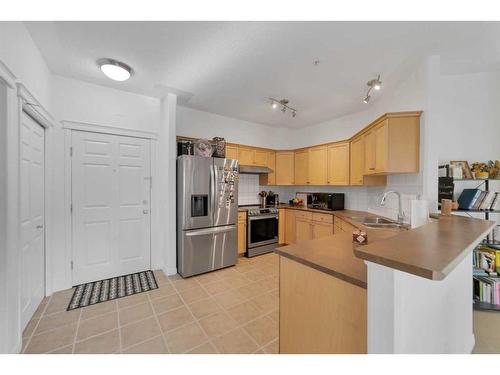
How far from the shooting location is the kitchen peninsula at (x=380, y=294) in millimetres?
767

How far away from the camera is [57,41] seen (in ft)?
6.32

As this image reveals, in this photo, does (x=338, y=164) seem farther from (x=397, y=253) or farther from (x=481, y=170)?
(x=397, y=253)

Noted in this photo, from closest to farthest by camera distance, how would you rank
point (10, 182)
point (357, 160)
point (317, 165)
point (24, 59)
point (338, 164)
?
point (10, 182)
point (24, 59)
point (357, 160)
point (338, 164)
point (317, 165)

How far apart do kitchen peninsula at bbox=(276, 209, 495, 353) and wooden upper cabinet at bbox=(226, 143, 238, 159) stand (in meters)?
2.70

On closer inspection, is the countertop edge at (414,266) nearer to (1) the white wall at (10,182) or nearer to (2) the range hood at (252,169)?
(1) the white wall at (10,182)

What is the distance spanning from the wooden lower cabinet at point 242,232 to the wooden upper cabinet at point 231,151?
1.09 metres

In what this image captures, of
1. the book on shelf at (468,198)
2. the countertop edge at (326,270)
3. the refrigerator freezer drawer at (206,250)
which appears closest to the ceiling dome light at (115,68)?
the refrigerator freezer drawer at (206,250)

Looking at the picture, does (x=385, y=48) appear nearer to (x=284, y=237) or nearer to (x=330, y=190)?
(x=330, y=190)

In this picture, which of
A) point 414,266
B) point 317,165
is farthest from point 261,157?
point 414,266

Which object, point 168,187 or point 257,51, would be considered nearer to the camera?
point 257,51

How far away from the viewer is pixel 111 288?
2607mm

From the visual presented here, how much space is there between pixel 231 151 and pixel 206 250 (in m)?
1.86

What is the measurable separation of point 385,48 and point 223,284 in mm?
3142

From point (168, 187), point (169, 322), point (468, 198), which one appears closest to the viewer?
point (169, 322)
